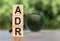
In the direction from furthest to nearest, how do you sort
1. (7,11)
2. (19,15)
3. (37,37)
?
1. (7,11)
2. (37,37)
3. (19,15)

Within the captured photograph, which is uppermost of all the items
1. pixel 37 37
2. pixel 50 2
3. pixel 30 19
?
pixel 50 2

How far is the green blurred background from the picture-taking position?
1571 mm

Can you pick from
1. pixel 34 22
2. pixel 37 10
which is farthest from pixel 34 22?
pixel 37 10

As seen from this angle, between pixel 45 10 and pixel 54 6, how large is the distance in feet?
0.30

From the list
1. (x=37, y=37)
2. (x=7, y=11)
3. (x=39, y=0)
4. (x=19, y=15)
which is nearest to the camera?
(x=19, y=15)

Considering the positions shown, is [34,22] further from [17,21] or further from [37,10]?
[37,10]

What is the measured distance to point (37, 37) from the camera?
44.8 inches

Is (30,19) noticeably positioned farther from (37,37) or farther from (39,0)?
(39,0)

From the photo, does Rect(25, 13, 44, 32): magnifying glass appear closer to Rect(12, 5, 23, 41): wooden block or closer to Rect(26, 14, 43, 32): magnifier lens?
Rect(26, 14, 43, 32): magnifier lens

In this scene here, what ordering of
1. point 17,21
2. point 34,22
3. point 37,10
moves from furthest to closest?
point 37,10 → point 34,22 → point 17,21

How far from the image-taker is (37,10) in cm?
162

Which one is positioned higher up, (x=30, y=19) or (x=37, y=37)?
(x=30, y=19)

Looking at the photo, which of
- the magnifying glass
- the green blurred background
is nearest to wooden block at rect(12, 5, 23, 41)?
the magnifying glass

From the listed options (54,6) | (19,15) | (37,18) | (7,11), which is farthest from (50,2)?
(19,15)
